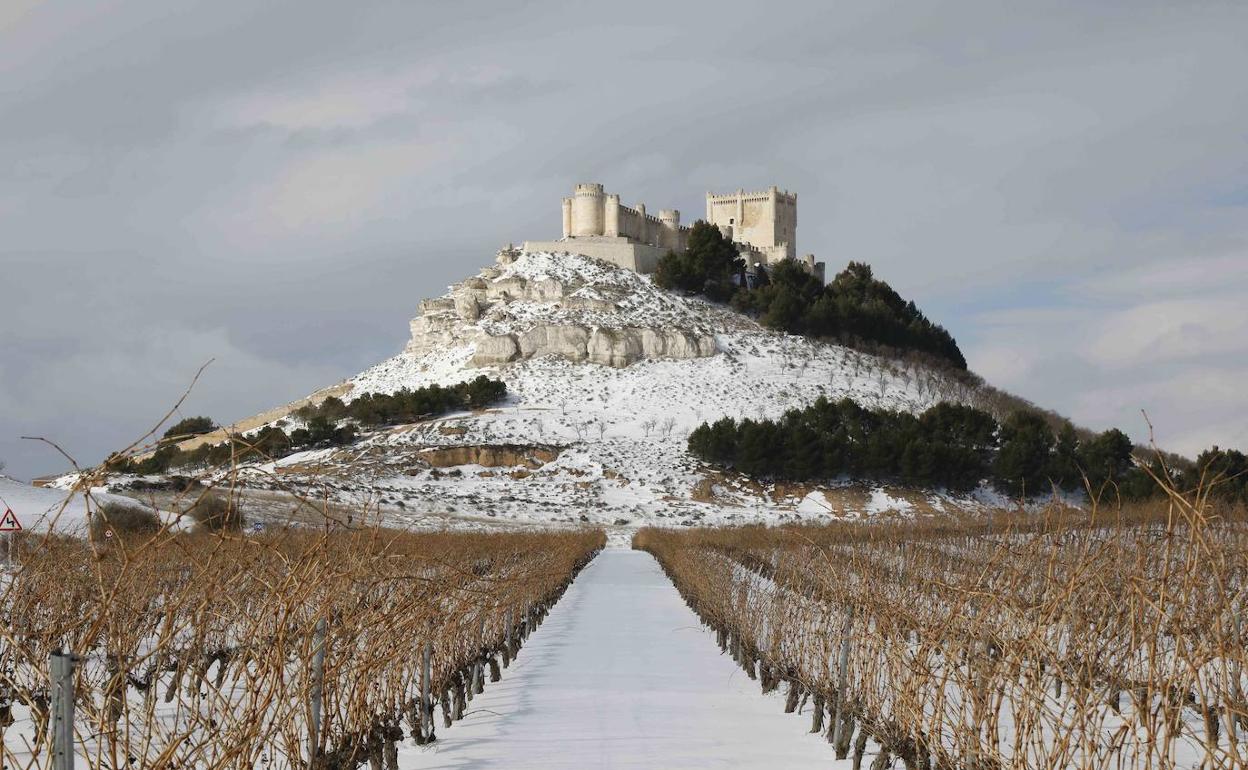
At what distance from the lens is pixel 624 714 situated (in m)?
9.30

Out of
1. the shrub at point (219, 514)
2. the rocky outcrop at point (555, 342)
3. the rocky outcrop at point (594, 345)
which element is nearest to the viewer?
the shrub at point (219, 514)

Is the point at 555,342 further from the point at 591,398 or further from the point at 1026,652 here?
the point at 1026,652

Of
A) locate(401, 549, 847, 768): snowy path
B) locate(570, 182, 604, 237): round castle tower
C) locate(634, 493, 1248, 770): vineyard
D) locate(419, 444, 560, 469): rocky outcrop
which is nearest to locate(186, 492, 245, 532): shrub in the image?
locate(401, 549, 847, 768): snowy path

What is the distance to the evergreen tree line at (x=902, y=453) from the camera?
4866 cm

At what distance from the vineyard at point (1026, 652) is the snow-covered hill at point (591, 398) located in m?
26.9

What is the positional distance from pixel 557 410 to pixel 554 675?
47.6 m

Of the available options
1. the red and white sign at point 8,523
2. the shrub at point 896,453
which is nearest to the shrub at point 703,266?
the shrub at point 896,453

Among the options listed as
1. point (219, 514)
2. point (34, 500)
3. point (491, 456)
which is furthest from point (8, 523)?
point (491, 456)

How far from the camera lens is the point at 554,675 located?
11438mm

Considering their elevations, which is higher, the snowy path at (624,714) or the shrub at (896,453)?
the shrub at (896,453)

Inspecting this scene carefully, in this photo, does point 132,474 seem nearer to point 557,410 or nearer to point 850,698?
point 557,410

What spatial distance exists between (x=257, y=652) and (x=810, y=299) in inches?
2792

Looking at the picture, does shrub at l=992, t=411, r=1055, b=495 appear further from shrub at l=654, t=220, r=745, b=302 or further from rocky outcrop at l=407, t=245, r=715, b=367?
shrub at l=654, t=220, r=745, b=302

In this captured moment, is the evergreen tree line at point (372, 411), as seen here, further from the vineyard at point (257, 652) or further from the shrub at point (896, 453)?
the vineyard at point (257, 652)
